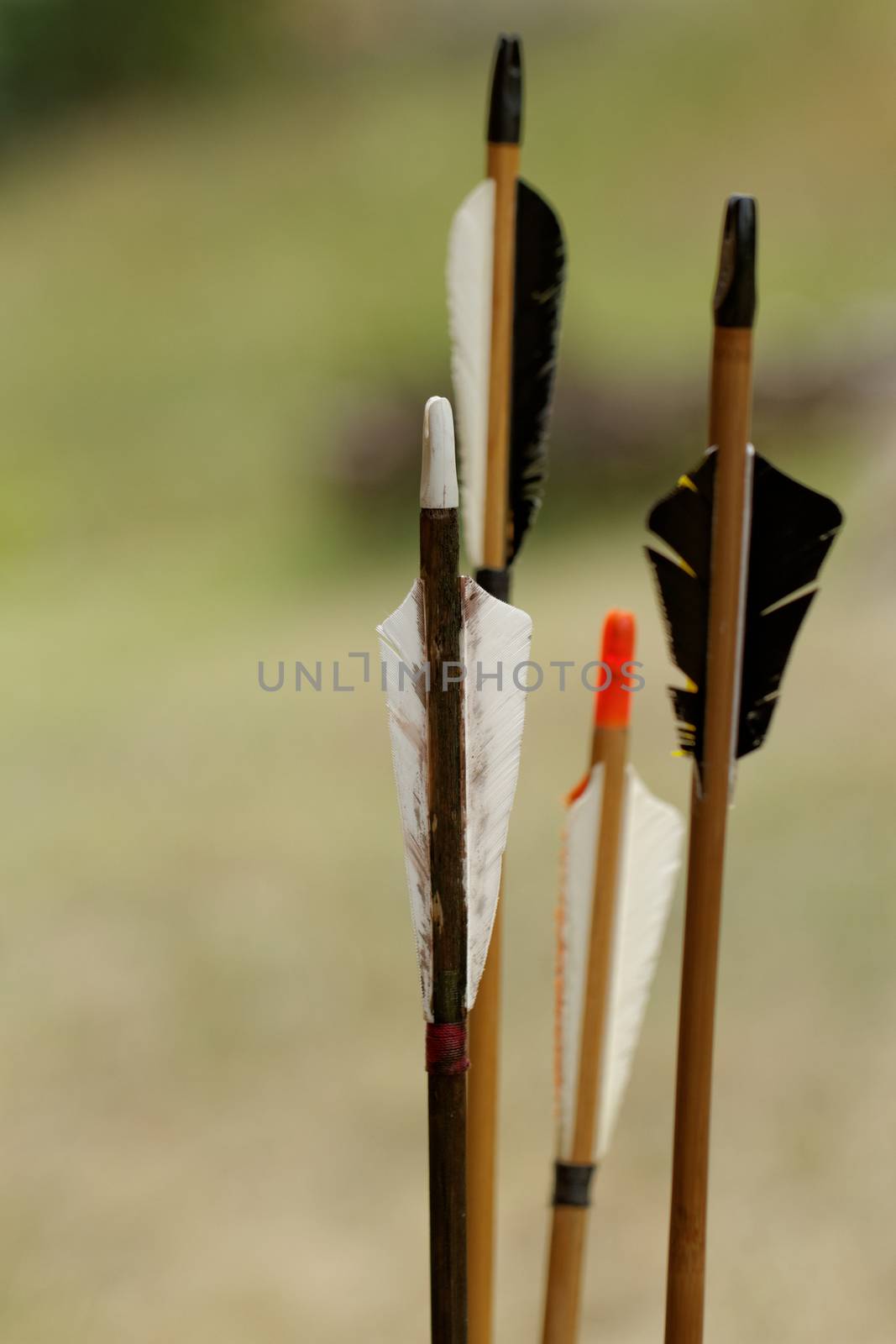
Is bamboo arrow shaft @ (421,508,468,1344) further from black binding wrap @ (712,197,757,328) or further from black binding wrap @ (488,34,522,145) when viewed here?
black binding wrap @ (488,34,522,145)

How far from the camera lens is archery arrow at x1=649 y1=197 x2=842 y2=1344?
22.9 inches

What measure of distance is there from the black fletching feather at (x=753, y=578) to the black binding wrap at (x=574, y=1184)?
0.90ft

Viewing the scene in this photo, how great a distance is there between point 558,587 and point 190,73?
1.03m

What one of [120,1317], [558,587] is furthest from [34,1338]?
[558,587]

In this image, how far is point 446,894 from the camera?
54cm

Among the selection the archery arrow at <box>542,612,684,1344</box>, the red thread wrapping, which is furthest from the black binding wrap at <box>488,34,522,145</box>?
the red thread wrapping

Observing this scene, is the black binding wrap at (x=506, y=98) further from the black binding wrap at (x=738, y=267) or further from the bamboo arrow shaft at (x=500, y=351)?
the black binding wrap at (x=738, y=267)

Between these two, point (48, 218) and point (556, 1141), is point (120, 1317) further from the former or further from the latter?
point (48, 218)

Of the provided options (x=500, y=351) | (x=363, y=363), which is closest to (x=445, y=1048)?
(x=500, y=351)

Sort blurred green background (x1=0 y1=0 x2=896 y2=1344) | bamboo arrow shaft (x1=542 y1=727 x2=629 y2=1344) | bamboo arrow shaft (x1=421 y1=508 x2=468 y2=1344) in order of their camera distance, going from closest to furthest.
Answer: bamboo arrow shaft (x1=421 y1=508 x2=468 y2=1344)
bamboo arrow shaft (x1=542 y1=727 x2=629 y2=1344)
blurred green background (x1=0 y1=0 x2=896 y2=1344)

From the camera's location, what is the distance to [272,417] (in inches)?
87.8

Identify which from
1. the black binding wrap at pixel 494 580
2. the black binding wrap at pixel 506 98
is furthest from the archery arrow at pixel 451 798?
the black binding wrap at pixel 506 98

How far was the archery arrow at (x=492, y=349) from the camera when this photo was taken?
0.73 metres

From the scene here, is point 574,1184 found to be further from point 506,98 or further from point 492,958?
point 506,98
